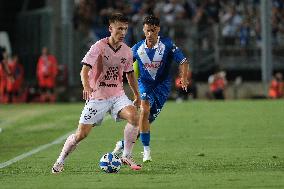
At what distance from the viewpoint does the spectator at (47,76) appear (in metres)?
37.3

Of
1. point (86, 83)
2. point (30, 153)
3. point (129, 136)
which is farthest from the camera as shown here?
point (30, 153)

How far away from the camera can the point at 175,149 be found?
670 inches

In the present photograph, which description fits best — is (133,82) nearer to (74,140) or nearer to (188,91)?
(74,140)

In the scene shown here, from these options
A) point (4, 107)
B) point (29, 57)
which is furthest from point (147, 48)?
point (29, 57)

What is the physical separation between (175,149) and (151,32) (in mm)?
3043

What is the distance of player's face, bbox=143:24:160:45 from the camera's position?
568 inches

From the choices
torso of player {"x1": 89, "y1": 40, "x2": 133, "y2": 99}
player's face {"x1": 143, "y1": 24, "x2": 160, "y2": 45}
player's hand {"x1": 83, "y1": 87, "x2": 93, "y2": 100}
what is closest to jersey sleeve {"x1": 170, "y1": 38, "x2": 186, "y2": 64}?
player's face {"x1": 143, "y1": 24, "x2": 160, "y2": 45}

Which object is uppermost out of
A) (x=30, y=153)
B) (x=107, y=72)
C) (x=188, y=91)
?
(x=107, y=72)

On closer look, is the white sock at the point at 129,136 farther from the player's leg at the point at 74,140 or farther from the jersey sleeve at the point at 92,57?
the jersey sleeve at the point at 92,57

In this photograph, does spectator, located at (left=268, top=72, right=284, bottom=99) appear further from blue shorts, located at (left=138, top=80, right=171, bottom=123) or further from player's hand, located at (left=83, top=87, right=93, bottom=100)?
player's hand, located at (left=83, top=87, right=93, bottom=100)

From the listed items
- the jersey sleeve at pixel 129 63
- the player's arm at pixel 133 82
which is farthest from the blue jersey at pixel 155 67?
the jersey sleeve at pixel 129 63

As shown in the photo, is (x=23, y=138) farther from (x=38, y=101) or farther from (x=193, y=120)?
(x=38, y=101)

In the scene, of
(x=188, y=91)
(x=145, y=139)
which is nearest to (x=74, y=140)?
(x=145, y=139)

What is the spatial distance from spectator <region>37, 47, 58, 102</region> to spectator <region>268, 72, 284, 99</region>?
7655 millimetres
